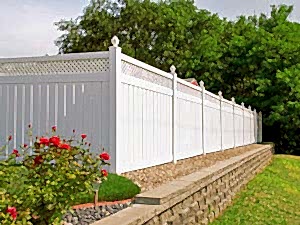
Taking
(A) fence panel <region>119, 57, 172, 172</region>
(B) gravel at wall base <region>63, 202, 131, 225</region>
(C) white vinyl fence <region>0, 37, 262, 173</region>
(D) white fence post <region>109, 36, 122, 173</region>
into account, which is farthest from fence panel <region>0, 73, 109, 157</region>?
(B) gravel at wall base <region>63, 202, 131, 225</region>

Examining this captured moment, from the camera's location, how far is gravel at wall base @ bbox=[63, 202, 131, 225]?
4.27 metres

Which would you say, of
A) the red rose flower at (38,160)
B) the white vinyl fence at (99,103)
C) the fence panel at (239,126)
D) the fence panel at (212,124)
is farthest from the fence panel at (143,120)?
the fence panel at (239,126)

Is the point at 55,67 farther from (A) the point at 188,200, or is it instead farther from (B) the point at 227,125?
(B) the point at 227,125

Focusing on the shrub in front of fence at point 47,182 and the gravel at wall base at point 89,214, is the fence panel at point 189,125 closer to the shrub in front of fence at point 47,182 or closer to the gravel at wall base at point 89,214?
the gravel at wall base at point 89,214

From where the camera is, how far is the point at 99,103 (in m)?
6.41

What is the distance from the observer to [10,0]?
13195mm

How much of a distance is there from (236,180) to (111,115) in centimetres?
384

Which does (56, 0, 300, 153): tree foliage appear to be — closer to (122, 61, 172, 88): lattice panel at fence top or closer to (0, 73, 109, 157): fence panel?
(122, 61, 172, 88): lattice panel at fence top

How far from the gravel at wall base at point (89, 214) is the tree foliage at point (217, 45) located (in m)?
17.1

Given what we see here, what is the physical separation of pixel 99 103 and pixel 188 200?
1866 mm

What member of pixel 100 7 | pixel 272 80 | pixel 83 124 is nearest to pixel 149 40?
pixel 100 7

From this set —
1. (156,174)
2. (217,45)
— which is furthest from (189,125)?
(217,45)

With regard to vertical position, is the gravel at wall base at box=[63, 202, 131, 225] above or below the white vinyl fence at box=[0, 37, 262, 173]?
below

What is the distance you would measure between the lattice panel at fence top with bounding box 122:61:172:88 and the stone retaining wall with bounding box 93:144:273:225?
1.69 meters
